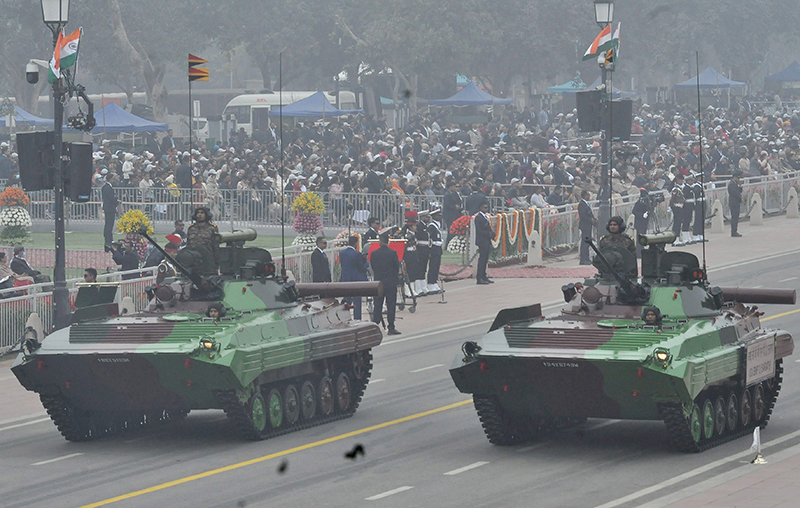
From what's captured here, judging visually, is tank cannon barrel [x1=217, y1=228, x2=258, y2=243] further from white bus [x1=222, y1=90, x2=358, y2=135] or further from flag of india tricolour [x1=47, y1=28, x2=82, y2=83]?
white bus [x1=222, y1=90, x2=358, y2=135]

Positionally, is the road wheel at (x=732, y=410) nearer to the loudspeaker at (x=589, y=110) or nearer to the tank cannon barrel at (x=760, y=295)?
the tank cannon barrel at (x=760, y=295)

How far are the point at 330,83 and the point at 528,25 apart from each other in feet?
42.6

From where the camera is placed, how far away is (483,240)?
32.2 m

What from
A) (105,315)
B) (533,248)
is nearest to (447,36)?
(533,248)

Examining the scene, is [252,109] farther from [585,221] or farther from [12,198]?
[585,221]

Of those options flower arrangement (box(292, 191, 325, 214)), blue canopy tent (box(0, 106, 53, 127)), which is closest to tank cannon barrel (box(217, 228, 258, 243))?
flower arrangement (box(292, 191, 325, 214))

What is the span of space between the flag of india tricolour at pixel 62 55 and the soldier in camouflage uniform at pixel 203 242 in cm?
515

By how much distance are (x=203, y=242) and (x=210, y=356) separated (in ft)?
9.78

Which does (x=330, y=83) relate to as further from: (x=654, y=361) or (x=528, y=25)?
(x=654, y=361)

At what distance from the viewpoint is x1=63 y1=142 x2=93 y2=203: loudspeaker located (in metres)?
23.2

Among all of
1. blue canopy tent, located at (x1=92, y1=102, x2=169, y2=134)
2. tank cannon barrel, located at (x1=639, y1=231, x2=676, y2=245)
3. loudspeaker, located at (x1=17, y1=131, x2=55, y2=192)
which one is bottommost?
tank cannon barrel, located at (x1=639, y1=231, x2=676, y2=245)

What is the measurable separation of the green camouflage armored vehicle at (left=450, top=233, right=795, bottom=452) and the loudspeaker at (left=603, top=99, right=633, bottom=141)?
13.0m

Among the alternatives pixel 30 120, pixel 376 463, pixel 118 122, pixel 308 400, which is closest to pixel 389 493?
pixel 376 463

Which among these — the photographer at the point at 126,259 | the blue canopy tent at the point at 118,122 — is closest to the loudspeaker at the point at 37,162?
the photographer at the point at 126,259
